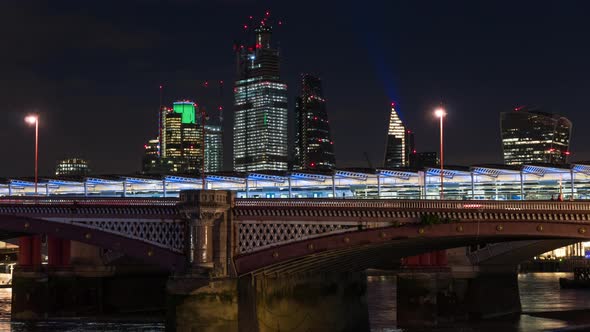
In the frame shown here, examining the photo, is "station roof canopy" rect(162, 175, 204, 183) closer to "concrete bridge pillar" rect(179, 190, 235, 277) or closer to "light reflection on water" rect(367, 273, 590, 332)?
"light reflection on water" rect(367, 273, 590, 332)

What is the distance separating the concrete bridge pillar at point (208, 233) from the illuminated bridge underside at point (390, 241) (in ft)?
3.53

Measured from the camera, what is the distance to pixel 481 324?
260 feet

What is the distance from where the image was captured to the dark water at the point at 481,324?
75375 mm

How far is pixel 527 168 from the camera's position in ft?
300

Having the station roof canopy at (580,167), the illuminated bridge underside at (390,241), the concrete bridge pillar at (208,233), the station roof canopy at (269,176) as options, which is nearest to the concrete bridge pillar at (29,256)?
the station roof canopy at (269,176)

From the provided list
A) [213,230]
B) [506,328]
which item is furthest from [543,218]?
[506,328]

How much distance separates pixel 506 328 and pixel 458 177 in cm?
2068

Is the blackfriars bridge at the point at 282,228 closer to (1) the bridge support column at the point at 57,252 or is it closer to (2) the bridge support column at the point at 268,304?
(2) the bridge support column at the point at 268,304

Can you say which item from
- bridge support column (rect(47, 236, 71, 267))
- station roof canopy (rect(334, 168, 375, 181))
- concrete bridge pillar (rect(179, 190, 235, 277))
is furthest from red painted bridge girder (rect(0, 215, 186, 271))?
station roof canopy (rect(334, 168, 375, 181))

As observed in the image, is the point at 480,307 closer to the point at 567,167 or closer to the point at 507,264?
→ the point at 507,264

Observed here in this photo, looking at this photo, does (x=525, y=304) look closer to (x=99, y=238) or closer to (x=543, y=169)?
(x=543, y=169)

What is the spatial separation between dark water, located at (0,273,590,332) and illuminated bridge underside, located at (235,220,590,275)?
44.6ft

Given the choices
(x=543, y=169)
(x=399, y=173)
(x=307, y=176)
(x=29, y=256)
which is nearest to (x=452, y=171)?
(x=399, y=173)

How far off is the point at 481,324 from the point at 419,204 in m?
24.8
